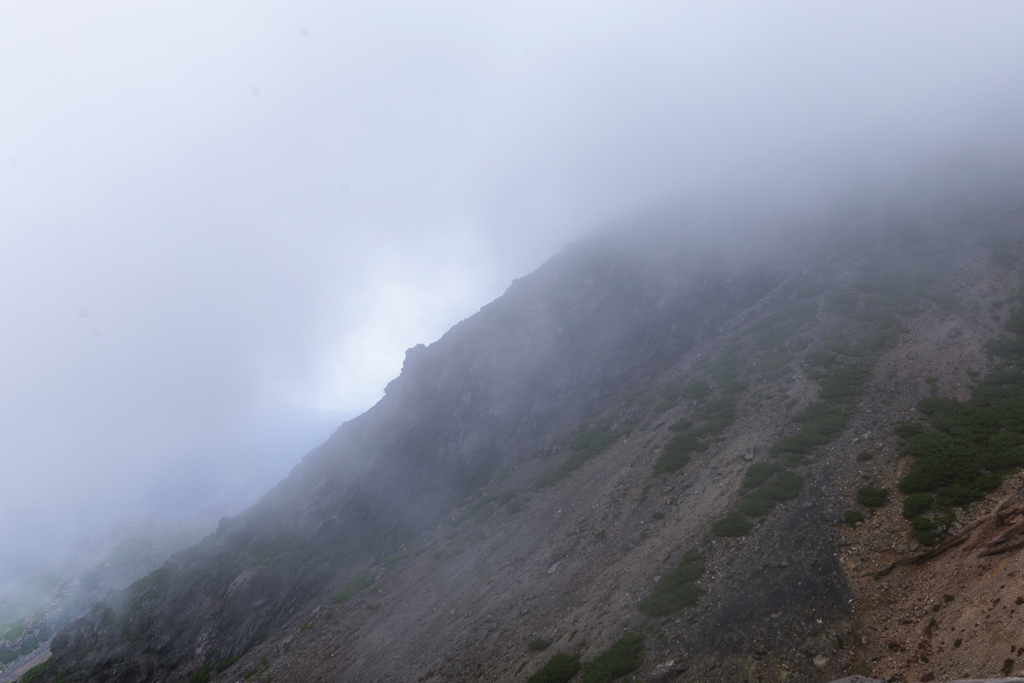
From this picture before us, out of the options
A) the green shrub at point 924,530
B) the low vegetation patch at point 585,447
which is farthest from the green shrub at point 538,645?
the low vegetation patch at point 585,447

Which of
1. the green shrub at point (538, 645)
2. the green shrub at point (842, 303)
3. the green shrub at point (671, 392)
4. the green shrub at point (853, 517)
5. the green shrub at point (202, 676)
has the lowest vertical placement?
the green shrub at point (842, 303)

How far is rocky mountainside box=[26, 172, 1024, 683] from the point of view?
2056cm

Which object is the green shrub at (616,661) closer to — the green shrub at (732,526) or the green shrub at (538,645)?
the green shrub at (538,645)

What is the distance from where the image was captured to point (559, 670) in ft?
76.5

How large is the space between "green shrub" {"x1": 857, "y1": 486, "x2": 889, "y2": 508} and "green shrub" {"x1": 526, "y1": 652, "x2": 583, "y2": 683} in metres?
18.5

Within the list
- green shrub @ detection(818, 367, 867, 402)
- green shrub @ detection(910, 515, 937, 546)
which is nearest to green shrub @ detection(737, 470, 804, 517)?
green shrub @ detection(910, 515, 937, 546)

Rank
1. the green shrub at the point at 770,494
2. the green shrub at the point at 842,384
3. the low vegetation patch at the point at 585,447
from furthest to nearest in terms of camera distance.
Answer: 1. the low vegetation patch at the point at 585,447
2. the green shrub at the point at 842,384
3. the green shrub at the point at 770,494

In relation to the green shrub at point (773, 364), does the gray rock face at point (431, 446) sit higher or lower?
higher

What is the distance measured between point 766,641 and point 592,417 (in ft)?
132

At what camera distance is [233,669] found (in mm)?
45719

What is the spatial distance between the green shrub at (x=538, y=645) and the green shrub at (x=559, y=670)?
202 centimetres

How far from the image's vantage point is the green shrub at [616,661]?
21328mm

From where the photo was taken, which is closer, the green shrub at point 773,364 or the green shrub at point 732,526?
the green shrub at point 732,526

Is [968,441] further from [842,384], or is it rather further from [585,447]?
[585,447]
